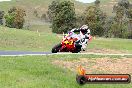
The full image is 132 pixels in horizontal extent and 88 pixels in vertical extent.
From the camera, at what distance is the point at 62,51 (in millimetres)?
28531

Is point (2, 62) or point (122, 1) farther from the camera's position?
point (122, 1)

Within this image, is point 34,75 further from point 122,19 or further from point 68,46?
point 122,19

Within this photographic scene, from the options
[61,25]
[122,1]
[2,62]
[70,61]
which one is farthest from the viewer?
[122,1]

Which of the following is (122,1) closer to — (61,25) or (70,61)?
(61,25)

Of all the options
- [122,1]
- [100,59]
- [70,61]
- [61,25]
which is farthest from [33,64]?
[122,1]

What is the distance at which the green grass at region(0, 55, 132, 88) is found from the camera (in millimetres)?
16141

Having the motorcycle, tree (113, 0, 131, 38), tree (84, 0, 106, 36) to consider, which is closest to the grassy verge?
the motorcycle

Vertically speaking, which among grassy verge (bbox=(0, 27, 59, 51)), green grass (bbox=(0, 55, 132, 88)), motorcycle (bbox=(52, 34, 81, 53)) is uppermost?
green grass (bbox=(0, 55, 132, 88))

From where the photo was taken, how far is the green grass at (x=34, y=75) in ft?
53.0

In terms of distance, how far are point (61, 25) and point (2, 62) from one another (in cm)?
7886

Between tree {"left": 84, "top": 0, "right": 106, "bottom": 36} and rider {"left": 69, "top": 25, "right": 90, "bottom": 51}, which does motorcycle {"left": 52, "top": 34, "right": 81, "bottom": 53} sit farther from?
tree {"left": 84, "top": 0, "right": 106, "bottom": 36}

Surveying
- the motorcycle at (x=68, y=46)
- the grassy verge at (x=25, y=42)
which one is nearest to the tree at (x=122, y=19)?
the grassy verge at (x=25, y=42)

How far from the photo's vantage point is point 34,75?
1791 centimetres

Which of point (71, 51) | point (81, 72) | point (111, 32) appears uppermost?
point (81, 72)
